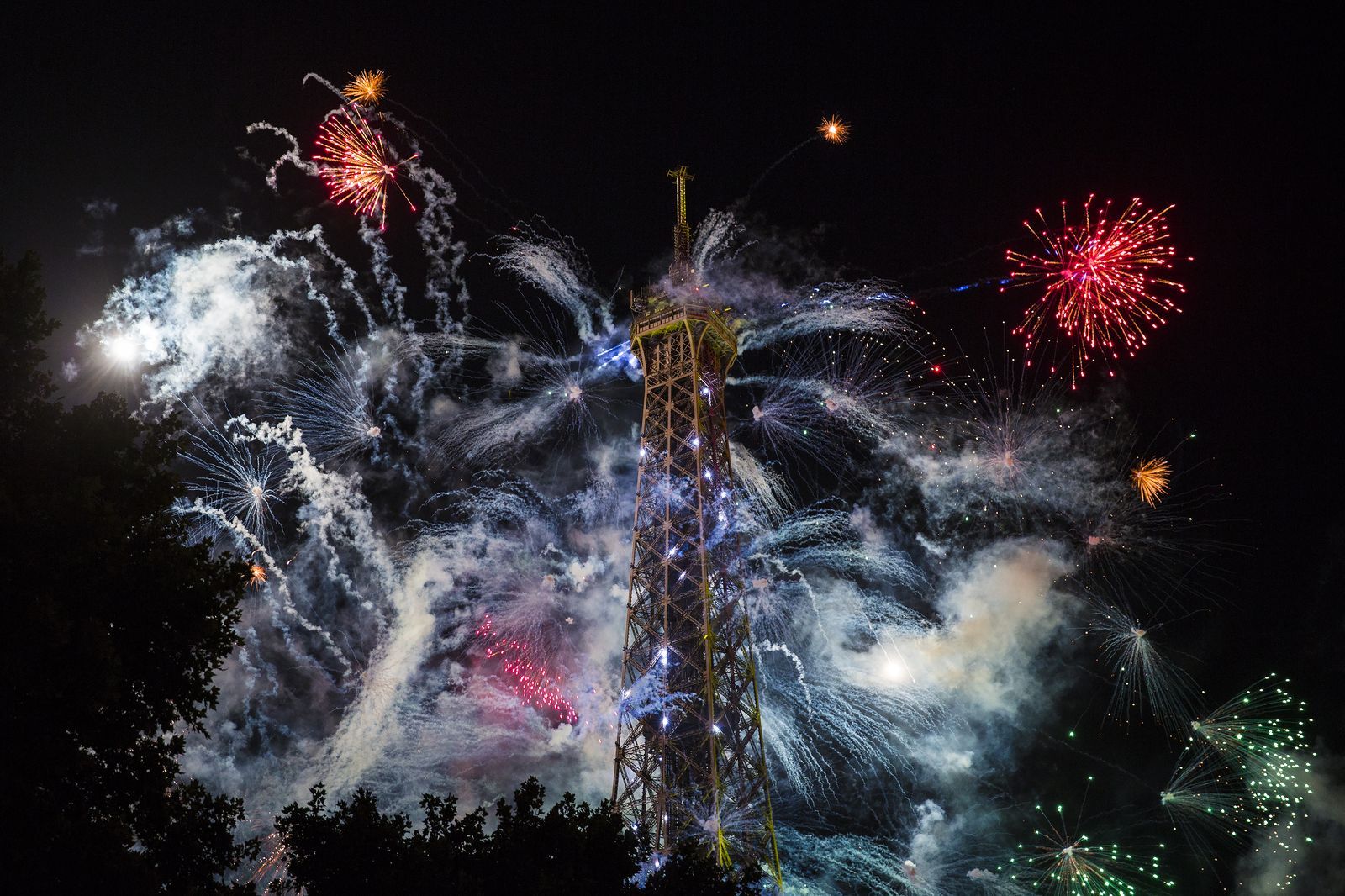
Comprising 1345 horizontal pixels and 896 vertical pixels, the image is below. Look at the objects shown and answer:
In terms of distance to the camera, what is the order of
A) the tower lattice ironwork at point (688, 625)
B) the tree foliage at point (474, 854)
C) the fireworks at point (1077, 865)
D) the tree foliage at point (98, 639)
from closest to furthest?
1. the tree foliage at point (98, 639)
2. the tree foliage at point (474, 854)
3. the tower lattice ironwork at point (688, 625)
4. the fireworks at point (1077, 865)

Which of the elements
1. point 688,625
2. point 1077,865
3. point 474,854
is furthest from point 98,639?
point 1077,865

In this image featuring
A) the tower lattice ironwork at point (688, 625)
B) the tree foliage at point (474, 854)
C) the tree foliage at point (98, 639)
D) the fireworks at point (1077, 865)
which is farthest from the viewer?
the fireworks at point (1077, 865)

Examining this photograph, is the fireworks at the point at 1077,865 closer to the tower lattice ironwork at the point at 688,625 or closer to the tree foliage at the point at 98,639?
the tower lattice ironwork at the point at 688,625

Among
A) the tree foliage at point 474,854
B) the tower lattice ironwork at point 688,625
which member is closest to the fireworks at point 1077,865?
the tower lattice ironwork at point 688,625

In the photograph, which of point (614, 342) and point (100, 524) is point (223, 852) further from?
point (614, 342)

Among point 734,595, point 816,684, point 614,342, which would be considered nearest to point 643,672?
point 734,595

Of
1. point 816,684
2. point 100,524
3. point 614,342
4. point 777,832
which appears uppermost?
point 614,342
